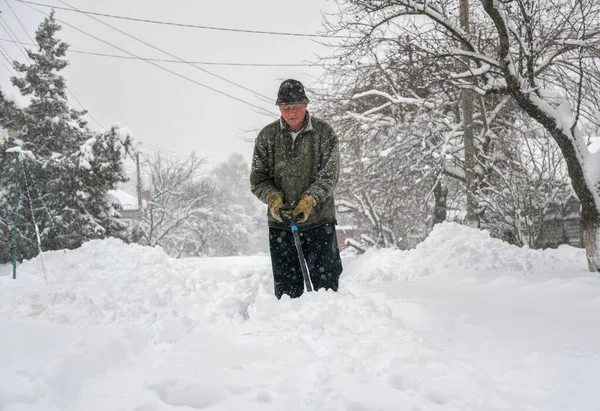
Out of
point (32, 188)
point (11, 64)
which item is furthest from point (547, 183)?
point (11, 64)

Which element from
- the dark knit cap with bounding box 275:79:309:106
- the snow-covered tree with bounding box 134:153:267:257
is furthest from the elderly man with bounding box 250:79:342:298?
the snow-covered tree with bounding box 134:153:267:257

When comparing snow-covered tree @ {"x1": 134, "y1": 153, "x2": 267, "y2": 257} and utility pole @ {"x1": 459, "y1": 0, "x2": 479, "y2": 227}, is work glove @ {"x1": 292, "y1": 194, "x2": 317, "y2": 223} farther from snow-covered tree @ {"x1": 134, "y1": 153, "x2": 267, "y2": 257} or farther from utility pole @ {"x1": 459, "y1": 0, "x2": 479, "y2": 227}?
snow-covered tree @ {"x1": 134, "y1": 153, "x2": 267, "y2": 257}

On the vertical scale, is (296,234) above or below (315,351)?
above

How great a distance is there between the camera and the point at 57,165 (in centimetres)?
1431

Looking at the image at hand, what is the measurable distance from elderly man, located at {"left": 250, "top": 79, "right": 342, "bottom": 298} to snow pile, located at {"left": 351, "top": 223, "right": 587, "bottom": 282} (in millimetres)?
2098

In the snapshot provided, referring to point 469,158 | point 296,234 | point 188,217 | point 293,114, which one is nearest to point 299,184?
point 296,234

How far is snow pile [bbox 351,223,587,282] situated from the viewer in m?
5.66

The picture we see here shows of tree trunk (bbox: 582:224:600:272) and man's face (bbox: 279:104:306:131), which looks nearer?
man's face (bbox: 279:104:306:131)

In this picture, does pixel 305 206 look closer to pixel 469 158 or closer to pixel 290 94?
pixel 290 94

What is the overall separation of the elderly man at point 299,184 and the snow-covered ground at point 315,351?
→ 0.50 meters

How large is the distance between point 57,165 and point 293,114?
13.1 m

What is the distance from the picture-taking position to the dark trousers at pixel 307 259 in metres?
3.70

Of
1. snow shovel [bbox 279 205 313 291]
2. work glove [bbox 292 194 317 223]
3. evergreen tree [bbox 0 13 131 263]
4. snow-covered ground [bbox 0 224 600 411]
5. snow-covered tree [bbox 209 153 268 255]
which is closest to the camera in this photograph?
snow-covered ground [bbox 0 224 600 411]

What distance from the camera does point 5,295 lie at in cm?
438
